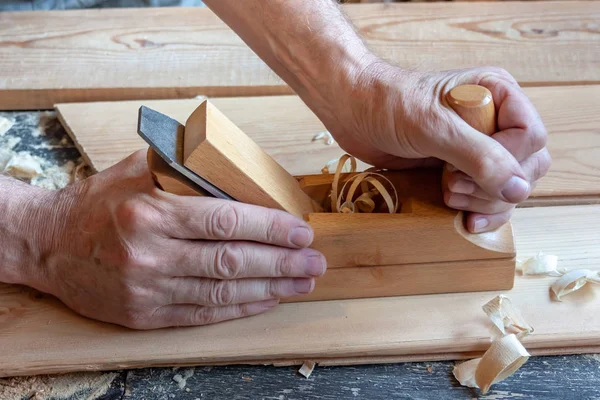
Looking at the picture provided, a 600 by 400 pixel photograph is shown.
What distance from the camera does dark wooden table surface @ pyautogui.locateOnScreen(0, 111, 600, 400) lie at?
42.0 inches

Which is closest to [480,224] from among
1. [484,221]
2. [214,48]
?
[484,221]

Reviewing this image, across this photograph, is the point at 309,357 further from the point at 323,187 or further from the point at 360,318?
the point at 323,187

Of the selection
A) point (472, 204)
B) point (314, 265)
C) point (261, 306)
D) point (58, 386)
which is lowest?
point (58, 386)

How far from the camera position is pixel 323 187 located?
1197 millimetres

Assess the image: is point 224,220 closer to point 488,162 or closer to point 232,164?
point 232,164

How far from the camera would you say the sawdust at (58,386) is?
1.09 m

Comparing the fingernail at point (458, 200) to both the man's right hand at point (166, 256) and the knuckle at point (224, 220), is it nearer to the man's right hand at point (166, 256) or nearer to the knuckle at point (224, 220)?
the man's right hand at point (166, 256)

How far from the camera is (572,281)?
1165 mm

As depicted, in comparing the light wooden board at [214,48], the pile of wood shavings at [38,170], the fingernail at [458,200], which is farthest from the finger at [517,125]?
the pile of wood shavings at [38,170]

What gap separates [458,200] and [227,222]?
377mm

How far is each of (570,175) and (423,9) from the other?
0.73 m

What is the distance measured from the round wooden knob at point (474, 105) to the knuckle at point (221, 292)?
46 cm

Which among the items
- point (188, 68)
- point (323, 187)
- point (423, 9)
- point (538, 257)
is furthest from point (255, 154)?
point (423, 9)

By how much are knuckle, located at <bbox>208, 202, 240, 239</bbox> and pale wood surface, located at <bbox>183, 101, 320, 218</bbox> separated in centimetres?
A: 4
